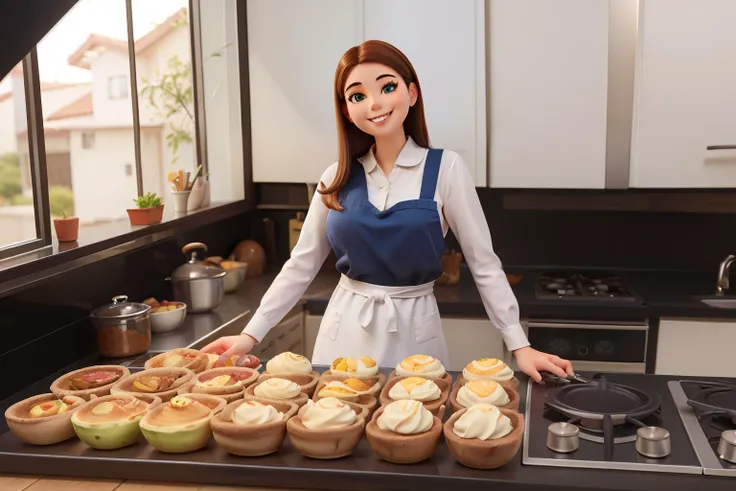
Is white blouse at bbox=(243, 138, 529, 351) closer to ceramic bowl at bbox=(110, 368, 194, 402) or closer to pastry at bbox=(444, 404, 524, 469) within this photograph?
ceramic bowl at bbox=(110, 368, 194, 402)

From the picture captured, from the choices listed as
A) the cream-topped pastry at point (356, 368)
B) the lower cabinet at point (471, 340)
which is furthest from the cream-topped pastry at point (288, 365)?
the lower cabinet at point (471, 340)

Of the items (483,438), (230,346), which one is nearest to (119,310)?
(230,346)

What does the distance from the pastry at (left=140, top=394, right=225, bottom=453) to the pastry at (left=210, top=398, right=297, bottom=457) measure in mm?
30

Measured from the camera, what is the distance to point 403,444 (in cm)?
133

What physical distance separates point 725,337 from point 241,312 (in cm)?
169

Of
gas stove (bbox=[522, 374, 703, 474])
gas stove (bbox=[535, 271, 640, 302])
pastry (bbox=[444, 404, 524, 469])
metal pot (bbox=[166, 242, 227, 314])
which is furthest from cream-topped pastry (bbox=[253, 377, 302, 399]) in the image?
gas stove (bbox=[535, 271, 640, 302])

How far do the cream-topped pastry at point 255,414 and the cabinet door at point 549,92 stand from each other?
1.97 metres

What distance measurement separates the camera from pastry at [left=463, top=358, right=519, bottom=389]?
1.60 metres

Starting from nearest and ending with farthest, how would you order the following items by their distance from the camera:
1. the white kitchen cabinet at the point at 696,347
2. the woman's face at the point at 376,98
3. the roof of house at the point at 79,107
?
1. the woman's face at the point at 376,98
2. the white kitchen cabinet at the point at 696,347
3. the roof of house at the point at 79,107

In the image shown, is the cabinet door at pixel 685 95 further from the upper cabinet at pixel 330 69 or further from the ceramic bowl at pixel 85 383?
the ceramic bowl at pixel 85 383

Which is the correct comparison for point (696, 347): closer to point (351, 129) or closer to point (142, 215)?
point (351, 129)

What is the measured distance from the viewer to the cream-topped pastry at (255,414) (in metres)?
1.40

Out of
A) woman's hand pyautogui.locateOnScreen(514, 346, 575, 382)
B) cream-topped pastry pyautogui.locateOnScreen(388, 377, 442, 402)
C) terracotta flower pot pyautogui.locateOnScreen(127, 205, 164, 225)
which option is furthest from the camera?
terracotta flower pot pyautogui.locateOnScreen(127, 205, 164, 225)

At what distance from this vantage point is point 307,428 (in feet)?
4.50
